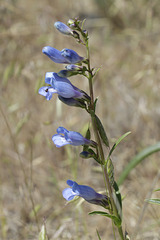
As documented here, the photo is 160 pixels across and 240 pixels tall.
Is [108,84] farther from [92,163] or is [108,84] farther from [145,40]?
[92,163]

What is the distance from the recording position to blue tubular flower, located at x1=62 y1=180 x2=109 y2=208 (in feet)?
4.51

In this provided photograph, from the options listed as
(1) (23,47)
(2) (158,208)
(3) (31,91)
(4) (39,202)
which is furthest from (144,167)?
(1) (23,47)

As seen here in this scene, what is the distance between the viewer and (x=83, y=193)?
1396 millimetres

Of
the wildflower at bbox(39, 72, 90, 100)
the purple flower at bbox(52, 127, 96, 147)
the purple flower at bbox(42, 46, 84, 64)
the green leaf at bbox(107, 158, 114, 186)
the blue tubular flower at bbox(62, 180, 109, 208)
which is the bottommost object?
the blue tubular flower at bbox(62, 180, 109, 208)

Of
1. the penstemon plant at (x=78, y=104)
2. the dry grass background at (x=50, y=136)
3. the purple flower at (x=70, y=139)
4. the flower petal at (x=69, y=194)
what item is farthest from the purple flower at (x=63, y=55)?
the dry grass background at (x=50, y=136)

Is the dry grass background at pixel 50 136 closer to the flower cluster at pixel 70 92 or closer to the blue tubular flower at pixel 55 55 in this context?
the flower cluster at pixel 70 92

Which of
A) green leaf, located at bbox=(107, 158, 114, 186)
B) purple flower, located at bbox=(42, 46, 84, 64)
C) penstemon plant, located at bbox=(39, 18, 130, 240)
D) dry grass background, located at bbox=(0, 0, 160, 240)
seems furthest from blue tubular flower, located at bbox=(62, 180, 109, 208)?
dry grass background, located at bbox=(0, 0, 160, 240)

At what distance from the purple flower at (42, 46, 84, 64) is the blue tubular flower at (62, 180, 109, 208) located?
0.57 metres

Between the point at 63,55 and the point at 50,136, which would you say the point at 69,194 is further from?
the point at 50,136

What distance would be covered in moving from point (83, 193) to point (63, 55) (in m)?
0.65

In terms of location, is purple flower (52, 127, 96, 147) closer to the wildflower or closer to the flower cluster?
the flower cluster

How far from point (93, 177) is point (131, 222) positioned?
90 cm

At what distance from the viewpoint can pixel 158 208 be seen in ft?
8.08

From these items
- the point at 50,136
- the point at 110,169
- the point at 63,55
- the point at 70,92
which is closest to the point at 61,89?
the point at 70,92
